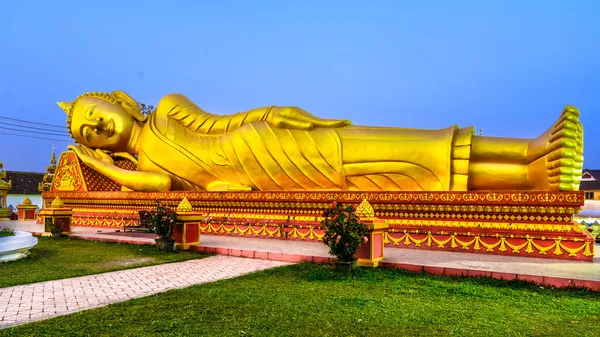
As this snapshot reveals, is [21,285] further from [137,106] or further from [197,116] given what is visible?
[137,106]

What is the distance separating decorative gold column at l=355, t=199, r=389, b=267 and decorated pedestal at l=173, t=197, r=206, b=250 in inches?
138

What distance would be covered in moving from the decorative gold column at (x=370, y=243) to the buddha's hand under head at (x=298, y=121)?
12.8 feet

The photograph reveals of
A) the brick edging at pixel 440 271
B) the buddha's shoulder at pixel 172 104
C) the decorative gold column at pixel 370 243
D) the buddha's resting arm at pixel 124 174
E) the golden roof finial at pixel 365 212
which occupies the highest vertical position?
the buddha's shoulder at pixel 172 104

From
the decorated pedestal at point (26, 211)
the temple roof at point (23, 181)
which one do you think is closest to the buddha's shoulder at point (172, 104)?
the decorated pedestal at point (26, 211)

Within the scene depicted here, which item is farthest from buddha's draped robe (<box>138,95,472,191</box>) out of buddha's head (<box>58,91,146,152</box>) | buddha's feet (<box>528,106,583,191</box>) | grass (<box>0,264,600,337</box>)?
grass (<box>0,264,600,337</box>)

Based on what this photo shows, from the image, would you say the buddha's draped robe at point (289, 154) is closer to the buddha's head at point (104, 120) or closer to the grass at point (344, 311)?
the buddha's head at point (104, 120)

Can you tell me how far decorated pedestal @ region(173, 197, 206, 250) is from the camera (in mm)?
9008

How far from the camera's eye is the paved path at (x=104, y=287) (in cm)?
455

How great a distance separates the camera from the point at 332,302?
4855 millimetres

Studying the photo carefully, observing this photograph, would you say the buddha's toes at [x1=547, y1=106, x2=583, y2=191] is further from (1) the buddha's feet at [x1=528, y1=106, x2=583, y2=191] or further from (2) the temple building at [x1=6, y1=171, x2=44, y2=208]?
(2) the temple building at [x1=6, y1=171, x2=44, y2=208]

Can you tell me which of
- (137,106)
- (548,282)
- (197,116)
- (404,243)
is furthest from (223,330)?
(137,106)

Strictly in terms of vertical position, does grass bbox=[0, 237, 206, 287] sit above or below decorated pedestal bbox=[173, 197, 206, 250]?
below

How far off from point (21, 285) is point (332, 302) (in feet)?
12.7

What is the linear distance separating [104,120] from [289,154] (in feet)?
20.6
